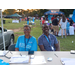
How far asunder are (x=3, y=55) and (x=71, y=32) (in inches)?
297

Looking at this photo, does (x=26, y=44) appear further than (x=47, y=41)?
No

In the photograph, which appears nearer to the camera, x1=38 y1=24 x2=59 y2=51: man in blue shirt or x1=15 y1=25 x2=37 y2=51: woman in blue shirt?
x1=15 y1=25 x2=37 y2=51: woman in blue shirt

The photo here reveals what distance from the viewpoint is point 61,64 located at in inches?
67.7

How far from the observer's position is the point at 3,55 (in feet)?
6.98

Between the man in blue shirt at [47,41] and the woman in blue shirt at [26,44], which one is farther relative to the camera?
the man in blue shirt at [47,41]

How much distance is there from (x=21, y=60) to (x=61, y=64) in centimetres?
70
